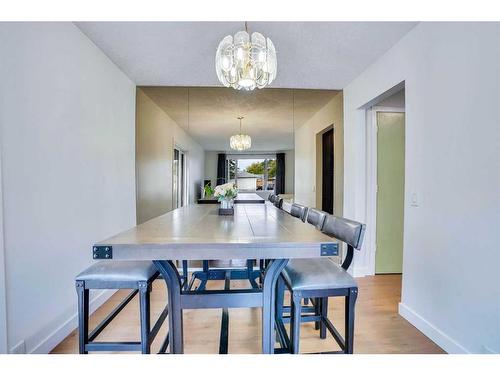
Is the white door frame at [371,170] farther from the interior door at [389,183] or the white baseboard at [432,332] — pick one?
the white baseboard at [432,332]

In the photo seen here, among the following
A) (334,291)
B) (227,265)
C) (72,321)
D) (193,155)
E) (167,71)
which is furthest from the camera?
(193,155)

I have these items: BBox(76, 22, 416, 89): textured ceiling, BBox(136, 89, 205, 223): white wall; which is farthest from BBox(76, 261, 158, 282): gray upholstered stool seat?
BBox(136, 89, 205, 223): white wall

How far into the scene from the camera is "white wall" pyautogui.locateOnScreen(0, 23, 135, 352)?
5.14 feet

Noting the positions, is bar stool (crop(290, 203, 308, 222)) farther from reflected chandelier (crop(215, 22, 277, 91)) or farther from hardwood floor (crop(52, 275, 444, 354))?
reflected chandelier (crop(215, 22, 277, 91))

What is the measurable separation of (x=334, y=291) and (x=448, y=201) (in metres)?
1.04

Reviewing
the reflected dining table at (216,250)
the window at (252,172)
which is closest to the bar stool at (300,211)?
the reflected dining table at (216,250)

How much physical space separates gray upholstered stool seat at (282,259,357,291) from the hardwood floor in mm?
651

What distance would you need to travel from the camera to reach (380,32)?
7.26 ft

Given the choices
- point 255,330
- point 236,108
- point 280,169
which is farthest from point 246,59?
point 280,169

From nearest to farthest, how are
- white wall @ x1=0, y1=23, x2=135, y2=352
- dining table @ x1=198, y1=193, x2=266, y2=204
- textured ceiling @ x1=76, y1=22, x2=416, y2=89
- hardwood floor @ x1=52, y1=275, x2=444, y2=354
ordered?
1. white wall @ x1=0, y1=23, x2=135, y2=352
2. hardwood floor @ x1=52, y1=275, x2=444, y2=354
3. textured ceiling @ x1=76, y1=22, x2=416, y2=89
4. dining table @ x1=198, y1=193, x2=266, y2=204

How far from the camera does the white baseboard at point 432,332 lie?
1.72m

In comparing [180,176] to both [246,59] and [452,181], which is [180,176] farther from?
[452,181]
